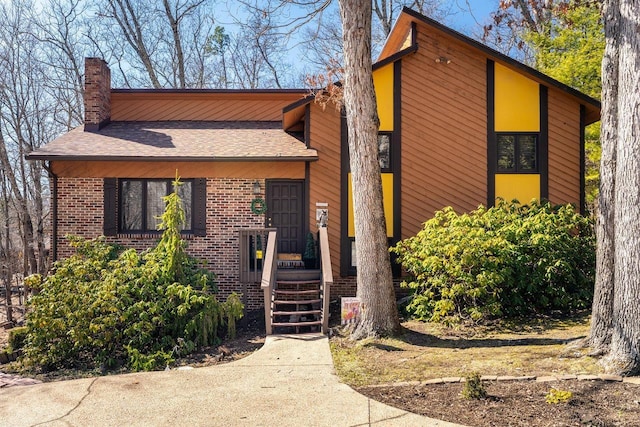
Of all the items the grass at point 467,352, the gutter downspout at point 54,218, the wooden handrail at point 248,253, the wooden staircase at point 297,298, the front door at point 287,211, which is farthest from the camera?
the front door at point 287,211

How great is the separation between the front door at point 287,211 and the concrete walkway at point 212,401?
15.7 ft

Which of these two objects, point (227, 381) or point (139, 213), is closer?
point (227, 381)

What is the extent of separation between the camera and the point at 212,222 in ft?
37.8

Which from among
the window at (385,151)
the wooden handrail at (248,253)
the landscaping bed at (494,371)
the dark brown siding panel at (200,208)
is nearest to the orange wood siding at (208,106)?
the dark brown siding panel at (200,208)

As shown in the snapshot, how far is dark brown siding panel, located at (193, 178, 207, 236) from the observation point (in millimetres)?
11492

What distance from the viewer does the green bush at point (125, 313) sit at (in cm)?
855

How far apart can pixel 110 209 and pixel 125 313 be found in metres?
3.59

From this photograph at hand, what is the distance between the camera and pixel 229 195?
11.6m

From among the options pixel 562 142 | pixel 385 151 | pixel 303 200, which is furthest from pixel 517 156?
pixel 303 200

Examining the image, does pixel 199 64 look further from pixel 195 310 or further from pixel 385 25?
pixel 195 310

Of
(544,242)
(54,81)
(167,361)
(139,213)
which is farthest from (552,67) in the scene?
(54,81)

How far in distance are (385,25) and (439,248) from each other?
48.7ft

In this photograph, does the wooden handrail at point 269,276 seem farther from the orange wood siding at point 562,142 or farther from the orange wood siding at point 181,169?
the orange wood siding at point 562,142

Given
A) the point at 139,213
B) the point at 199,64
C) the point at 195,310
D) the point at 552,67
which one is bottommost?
the point at 195,310
